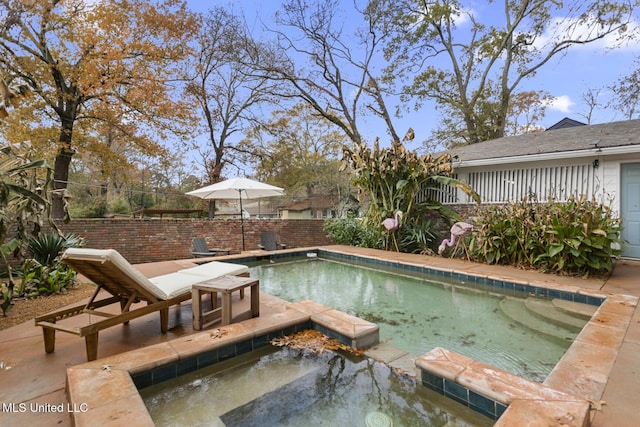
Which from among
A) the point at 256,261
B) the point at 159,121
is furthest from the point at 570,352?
the point at 159,121

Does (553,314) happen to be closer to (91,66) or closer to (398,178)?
(398,178)

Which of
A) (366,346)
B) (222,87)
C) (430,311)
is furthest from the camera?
(222,87)

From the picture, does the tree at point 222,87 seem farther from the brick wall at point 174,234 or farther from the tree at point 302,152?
the brick wall at point 174,234

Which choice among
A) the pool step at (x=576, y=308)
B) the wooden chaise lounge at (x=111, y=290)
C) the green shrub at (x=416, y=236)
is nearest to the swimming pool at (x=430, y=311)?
the pool step at (x=576, y=308)

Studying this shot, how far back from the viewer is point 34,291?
14.9 feet

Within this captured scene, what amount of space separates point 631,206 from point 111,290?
370 inches

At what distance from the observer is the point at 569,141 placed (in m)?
8.13

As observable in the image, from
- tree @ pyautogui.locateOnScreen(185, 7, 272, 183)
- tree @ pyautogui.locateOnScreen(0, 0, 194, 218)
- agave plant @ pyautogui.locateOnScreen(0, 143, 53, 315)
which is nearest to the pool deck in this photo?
agave plant @ pyautogui.locateOnScreen(0, 143, 53, 315)

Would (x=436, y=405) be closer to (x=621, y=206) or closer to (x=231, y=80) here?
(x=621, y=206)

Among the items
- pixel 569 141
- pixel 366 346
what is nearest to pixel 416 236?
pixel 569 141

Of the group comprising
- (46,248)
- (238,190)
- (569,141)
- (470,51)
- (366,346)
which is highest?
(470,51)

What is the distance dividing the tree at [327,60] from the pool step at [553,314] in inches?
547

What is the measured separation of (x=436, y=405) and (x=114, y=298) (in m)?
3.06

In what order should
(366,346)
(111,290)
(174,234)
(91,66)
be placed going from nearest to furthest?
(366,346) < (111,290) < (174,234) < (91,66)
